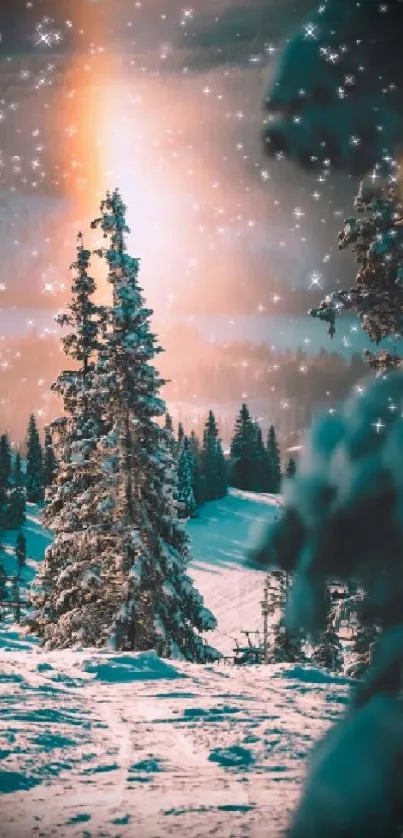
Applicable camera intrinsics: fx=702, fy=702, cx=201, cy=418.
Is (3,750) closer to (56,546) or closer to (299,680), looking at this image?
(299,680)

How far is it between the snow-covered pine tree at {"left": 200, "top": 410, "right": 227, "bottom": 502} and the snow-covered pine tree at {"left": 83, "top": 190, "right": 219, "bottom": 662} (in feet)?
274

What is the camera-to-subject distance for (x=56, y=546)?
20266mm

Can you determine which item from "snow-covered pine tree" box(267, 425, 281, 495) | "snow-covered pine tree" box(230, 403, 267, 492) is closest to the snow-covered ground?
"snow-covered pine tree" box(230, 403, 267, 492)

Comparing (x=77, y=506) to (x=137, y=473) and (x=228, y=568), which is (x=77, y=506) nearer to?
(x=137, y=473)

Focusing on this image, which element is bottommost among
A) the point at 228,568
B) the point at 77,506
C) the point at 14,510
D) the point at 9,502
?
the point at 228,568

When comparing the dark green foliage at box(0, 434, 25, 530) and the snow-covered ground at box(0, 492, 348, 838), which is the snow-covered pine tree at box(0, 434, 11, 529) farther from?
the snow-covered ground at box(0, 492, 348, 838)

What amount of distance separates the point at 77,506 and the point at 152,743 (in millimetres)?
13947

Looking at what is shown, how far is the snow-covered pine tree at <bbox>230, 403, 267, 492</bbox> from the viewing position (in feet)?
333

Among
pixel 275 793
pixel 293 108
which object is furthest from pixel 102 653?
pixel 293 108

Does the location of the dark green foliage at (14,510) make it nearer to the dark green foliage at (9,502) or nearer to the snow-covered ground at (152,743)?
the dark green foliage at (9,502)

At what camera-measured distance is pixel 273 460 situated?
116500 millimetres

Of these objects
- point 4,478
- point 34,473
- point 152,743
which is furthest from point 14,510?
point 152,743

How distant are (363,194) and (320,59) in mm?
9335

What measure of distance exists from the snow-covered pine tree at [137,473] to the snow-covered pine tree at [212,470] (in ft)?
274
